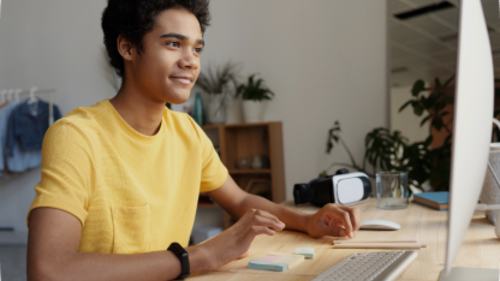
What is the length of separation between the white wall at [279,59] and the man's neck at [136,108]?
7.88 feet

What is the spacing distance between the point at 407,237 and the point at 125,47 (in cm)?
91

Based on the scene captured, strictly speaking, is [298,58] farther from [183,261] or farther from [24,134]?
[183,261]

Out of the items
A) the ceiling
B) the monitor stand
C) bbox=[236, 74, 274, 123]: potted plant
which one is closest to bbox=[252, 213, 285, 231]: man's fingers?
the monitor stand

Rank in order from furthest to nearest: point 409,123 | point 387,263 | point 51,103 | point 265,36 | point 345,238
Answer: point 51,103 < point 265,36 < point 409,123 < point 345,238 < point 387,263

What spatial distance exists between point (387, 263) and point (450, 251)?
0.34 metres

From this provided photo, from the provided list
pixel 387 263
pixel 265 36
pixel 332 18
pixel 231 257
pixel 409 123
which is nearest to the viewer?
pixel 387 263

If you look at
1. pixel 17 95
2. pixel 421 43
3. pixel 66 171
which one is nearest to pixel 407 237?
pixel 66 171

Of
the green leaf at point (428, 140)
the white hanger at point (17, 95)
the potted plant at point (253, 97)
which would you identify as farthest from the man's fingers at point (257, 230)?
the white hanger at point (17, 95)

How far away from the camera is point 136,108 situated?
3.67 ft

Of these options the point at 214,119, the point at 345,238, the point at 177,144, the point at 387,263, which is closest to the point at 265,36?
the point at 214,119

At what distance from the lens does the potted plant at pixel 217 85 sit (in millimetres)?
3594

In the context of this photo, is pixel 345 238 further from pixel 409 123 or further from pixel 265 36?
pixel 265 36

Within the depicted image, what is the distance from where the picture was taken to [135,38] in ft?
3.66

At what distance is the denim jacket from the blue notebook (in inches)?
135
